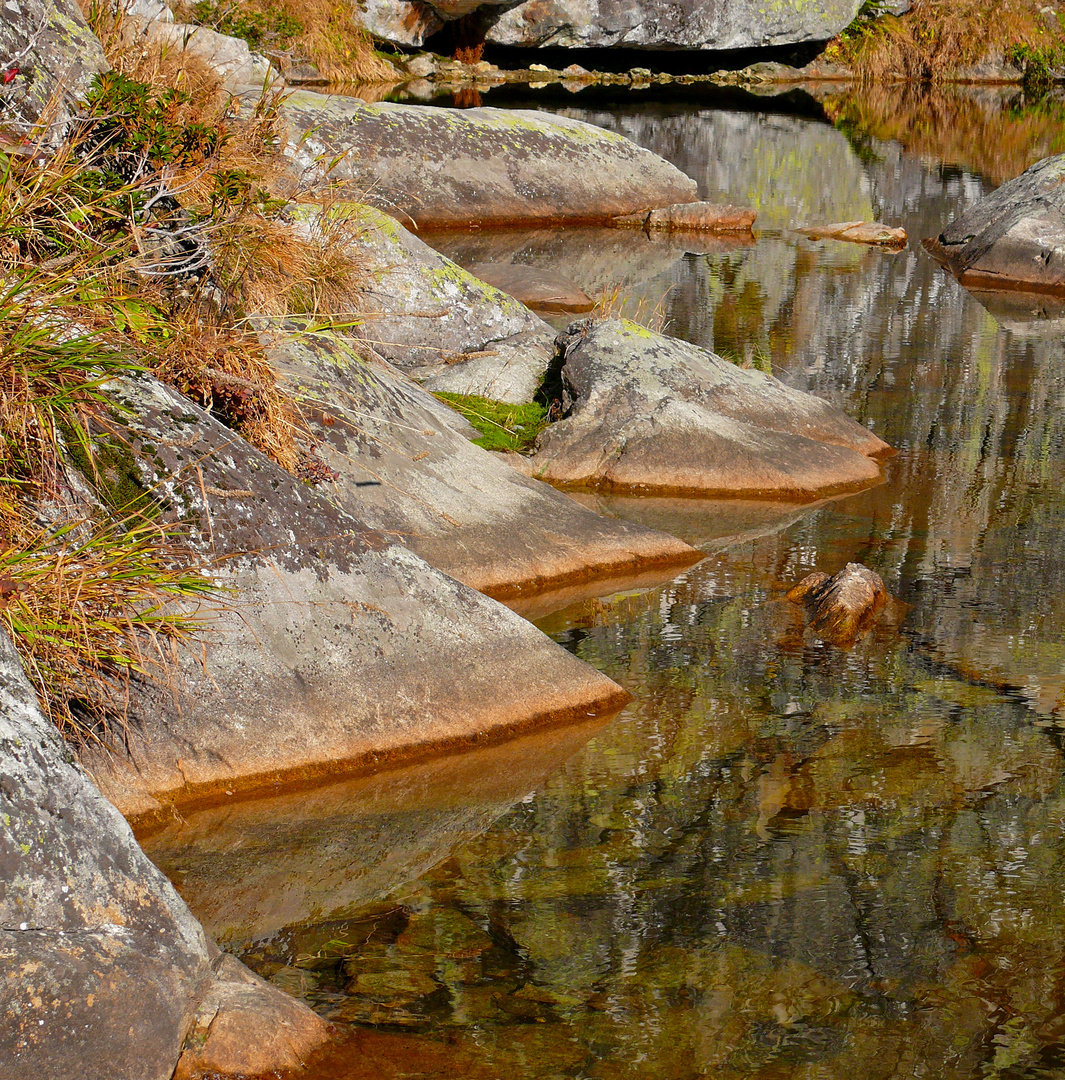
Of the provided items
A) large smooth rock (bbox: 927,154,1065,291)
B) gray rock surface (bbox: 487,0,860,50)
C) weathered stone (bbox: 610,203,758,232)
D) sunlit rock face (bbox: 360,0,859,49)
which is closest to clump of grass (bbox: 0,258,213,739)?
large smooth rock (bbox: 927,154,1065,291)

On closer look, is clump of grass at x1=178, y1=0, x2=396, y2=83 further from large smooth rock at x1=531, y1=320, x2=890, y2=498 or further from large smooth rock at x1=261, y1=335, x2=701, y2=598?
large smooth rock at x1=261, y1=335, x2=701, y2=598

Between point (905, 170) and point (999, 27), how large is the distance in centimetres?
1661

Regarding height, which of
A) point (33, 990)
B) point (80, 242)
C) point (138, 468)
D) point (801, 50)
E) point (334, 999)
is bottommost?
point (334, 999)

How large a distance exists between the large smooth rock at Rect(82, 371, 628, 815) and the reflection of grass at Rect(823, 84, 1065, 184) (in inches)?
703

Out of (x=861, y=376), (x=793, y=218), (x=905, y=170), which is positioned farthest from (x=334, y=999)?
(x=905, y=170)

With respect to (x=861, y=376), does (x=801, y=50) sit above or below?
above

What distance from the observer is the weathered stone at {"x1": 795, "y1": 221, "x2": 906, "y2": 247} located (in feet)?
55.8

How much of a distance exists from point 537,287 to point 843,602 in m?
6.84

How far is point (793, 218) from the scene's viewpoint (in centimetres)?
1845

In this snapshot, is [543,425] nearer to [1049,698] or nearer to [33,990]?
[1049,698]

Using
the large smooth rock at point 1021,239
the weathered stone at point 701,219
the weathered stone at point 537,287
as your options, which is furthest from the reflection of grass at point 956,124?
the weathered stone at point 537,287

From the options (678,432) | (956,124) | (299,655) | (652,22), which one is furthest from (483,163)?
(652,22)

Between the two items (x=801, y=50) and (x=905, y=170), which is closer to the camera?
(x=905, y=170)

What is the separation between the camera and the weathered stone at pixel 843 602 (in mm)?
6145
